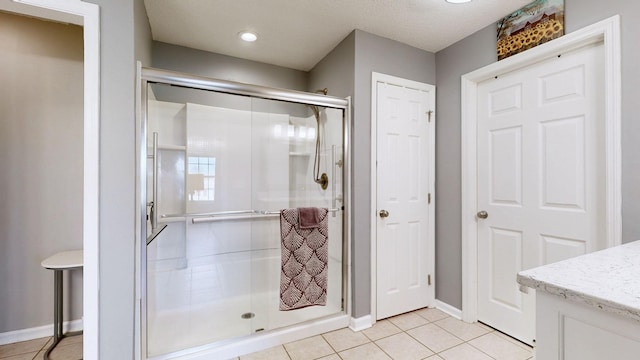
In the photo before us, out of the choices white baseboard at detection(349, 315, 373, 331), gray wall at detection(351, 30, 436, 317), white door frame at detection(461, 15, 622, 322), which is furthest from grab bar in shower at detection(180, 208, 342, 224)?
white door frame at detection(461, 15, 622, 322)

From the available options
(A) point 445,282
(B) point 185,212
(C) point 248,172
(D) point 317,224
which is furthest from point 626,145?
(B) point 185,212

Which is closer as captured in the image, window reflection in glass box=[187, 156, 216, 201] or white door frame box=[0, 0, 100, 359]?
white door frame box=[0, 0, 100, 359]

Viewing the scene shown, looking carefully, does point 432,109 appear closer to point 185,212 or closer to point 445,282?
point 445,282

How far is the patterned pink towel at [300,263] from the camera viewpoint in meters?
2.05

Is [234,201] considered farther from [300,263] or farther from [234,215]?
[300,263]

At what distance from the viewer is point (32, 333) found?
81.0 inches

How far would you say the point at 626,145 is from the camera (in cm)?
151

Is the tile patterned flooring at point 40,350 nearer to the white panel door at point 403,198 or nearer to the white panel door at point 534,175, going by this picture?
the white panel door at point 403,198

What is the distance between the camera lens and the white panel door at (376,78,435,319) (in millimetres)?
2365

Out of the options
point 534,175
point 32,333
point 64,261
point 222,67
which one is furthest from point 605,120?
point 32,333

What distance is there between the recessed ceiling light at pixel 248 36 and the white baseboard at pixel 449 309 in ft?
9.61

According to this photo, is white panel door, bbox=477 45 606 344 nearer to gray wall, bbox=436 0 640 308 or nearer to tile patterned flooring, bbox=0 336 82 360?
gray wall, bbox=436 0 640 308

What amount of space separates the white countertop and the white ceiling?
1760mm

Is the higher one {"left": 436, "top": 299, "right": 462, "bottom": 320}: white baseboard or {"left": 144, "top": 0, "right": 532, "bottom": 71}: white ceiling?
{"left": 144, "top": 0, "right": 532, "bottom": 71}: white ceiling
